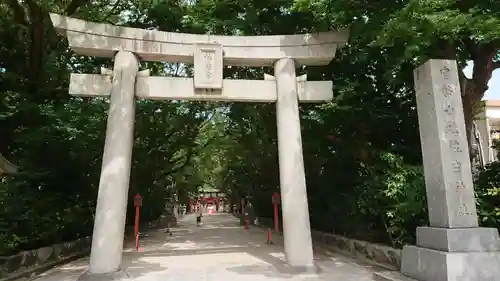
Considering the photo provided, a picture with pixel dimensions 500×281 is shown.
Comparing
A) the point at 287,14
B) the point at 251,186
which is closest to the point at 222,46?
the point at 287,14

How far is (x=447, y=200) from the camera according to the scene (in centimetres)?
652

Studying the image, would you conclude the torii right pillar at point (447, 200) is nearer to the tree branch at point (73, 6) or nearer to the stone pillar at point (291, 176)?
the stone pillar at point (291, 176)

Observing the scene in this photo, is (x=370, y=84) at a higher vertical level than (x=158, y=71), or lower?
lower

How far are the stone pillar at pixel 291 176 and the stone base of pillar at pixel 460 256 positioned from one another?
2.64 m

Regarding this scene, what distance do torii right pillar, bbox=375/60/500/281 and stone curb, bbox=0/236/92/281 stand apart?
27.0ft

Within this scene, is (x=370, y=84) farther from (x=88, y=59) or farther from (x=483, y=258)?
(x=88, y=59)

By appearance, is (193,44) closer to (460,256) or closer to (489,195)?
(460,256)

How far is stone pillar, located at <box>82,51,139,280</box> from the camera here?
8.15 m

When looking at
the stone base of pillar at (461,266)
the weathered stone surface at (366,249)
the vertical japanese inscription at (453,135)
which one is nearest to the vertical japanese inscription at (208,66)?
the vertical japanese inscription at (453,135)

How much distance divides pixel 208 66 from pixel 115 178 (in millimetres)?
3408

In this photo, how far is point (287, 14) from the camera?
11672 mm

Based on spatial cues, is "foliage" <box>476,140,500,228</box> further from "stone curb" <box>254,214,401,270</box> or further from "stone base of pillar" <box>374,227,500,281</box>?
"stone curb" <box>254,214,401,270</box>

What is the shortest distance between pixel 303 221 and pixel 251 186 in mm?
20967

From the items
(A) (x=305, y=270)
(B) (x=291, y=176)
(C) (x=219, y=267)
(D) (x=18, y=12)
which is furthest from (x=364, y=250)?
(D) (x=18, y=12)
